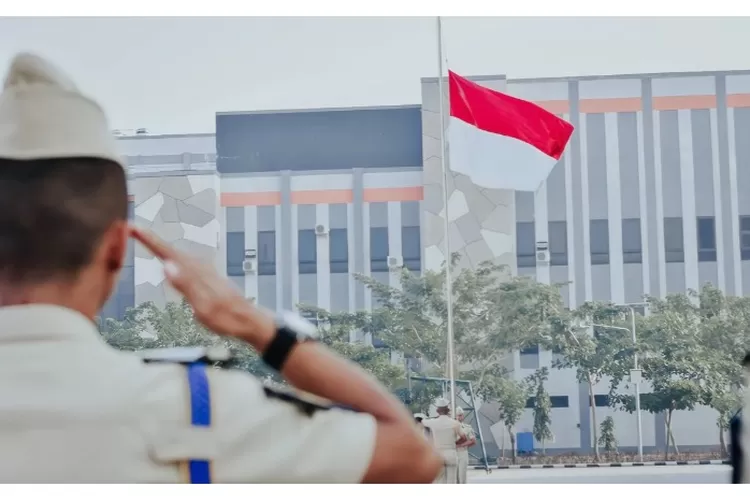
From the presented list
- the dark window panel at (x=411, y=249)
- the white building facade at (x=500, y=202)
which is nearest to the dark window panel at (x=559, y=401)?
the white building facade at (x=500, y=202)

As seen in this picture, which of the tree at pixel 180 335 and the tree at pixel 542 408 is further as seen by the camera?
the tree at pixel 542 408

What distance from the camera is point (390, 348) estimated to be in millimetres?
3824

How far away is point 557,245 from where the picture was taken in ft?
14.2

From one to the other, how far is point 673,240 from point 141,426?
3137 mm

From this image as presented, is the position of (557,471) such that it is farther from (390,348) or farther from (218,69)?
(218,69)

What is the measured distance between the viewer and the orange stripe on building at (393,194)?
12.7 ft

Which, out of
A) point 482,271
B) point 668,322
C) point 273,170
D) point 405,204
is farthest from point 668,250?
point 273,170

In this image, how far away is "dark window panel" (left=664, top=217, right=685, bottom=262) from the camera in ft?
13.8

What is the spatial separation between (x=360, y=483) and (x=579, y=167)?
10.2ft

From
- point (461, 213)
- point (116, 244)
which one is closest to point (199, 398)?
point (116, 244)

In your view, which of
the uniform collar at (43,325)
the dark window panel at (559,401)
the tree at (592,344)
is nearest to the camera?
the uniform collar at (43,325)

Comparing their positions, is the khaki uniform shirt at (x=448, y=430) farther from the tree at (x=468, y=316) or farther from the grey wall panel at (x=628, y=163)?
the grey wall panel at (x=628, y=163)

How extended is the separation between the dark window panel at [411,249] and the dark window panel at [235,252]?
592 mm

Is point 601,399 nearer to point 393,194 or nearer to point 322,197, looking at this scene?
point 393,194
